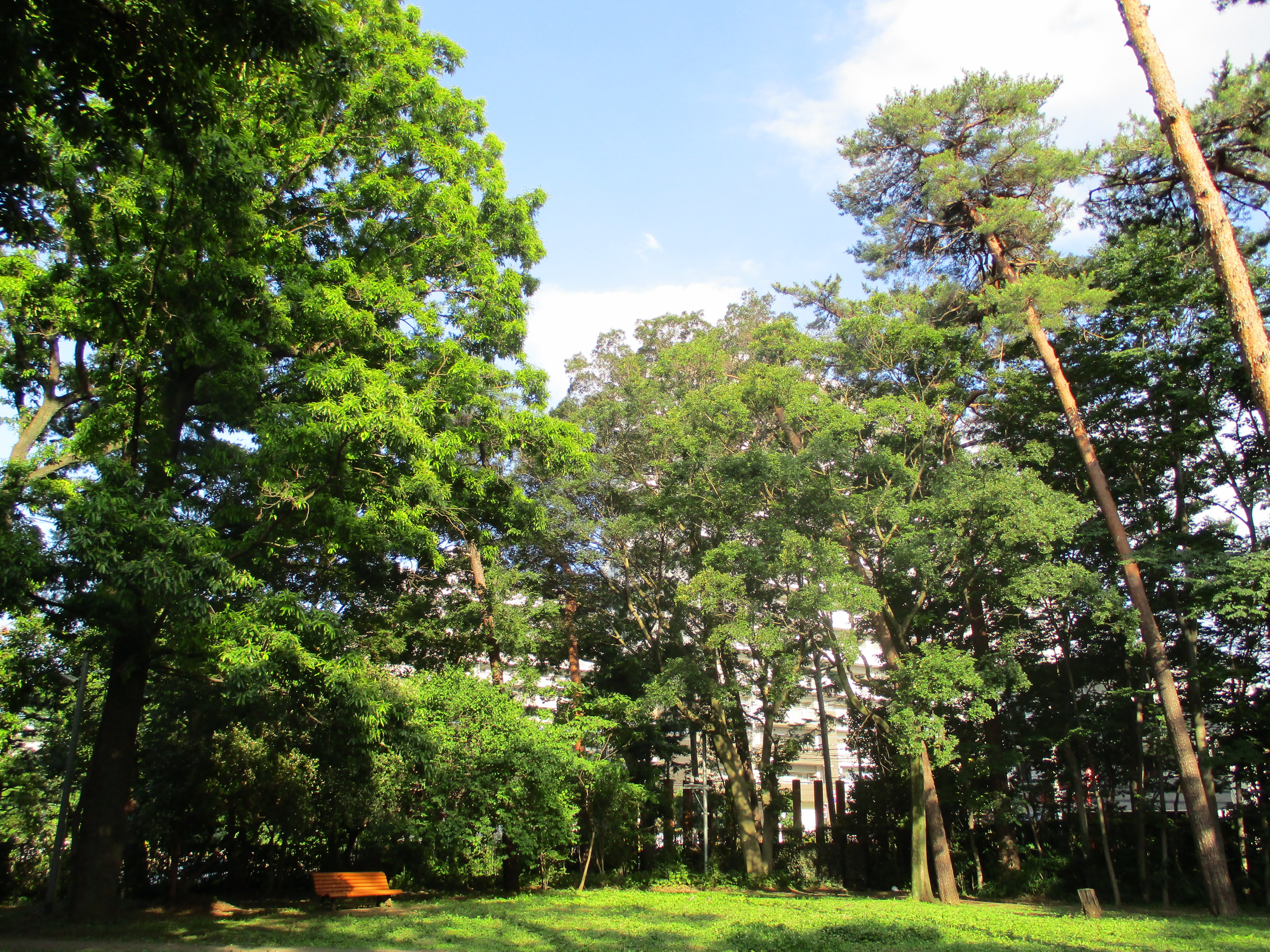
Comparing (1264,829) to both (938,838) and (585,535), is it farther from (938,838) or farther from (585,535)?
(585,535)

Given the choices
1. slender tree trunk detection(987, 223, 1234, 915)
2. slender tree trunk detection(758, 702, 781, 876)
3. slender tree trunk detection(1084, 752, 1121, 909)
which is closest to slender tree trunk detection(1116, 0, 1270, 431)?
slender tree trunk detection(987, 223, 1234, 915)

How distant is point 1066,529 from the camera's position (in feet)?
46.6

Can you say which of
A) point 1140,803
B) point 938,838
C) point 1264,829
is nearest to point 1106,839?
point 1140,803

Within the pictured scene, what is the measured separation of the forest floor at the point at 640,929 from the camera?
8250 mm

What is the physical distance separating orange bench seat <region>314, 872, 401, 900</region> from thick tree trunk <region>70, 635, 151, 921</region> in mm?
3158

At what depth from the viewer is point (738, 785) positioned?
2028cm

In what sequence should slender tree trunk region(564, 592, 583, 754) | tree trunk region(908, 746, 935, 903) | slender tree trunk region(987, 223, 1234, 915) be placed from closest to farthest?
slender tree trunk region(987, 223, 1234, 915), tree trunk region(908, 746, 935, 903), slender tree trunk region(564, 592, 583, 754)

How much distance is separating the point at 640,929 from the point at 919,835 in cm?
806

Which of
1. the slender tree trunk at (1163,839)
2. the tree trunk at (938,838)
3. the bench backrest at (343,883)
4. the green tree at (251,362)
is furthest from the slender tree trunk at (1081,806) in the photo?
the bench backrest at (343,883)

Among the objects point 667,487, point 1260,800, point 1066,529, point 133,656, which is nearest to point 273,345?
point 133,656

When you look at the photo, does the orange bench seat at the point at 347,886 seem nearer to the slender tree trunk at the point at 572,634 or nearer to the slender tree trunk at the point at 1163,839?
the slender tree trunk at the point at 572,634

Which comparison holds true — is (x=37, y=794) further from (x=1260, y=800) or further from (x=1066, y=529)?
(x=1260, y=800)

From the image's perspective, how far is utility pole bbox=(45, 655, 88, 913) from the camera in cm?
1134

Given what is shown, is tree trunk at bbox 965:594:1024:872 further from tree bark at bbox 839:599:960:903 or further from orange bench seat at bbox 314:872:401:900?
orange bench seat at bbox 314:872:401:900
